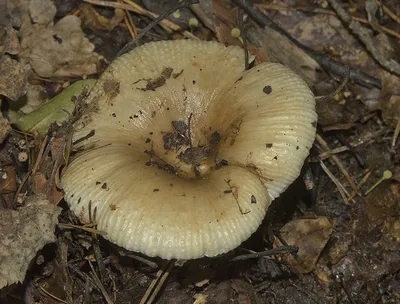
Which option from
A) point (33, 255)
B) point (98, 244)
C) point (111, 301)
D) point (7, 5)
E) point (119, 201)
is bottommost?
point (111, 301)

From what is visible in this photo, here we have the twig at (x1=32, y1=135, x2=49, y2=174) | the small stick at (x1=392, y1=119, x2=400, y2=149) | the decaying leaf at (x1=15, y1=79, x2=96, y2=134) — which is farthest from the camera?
the small stick at (x1=392, y1=119, x2=400, y2=149)

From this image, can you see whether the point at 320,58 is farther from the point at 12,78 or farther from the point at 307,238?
the point at 12,78

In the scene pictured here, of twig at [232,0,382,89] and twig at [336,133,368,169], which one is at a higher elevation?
twig at [232,0,382,89]

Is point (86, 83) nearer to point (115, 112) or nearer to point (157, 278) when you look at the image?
point (115, 112)

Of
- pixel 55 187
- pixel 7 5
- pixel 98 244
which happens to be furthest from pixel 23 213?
pixel 7 5

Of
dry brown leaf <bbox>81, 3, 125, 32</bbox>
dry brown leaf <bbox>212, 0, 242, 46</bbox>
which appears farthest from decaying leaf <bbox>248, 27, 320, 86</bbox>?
dry brown leaf <bbox>81, 3, 125, 32</bbox>

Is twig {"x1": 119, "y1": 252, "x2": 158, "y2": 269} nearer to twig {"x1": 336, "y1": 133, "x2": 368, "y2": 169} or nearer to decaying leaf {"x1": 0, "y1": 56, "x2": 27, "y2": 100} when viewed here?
decaying leaf {"x1": 0, "y1": 56, "x2": 27, "y2": 100}

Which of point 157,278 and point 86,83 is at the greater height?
point 86,83
